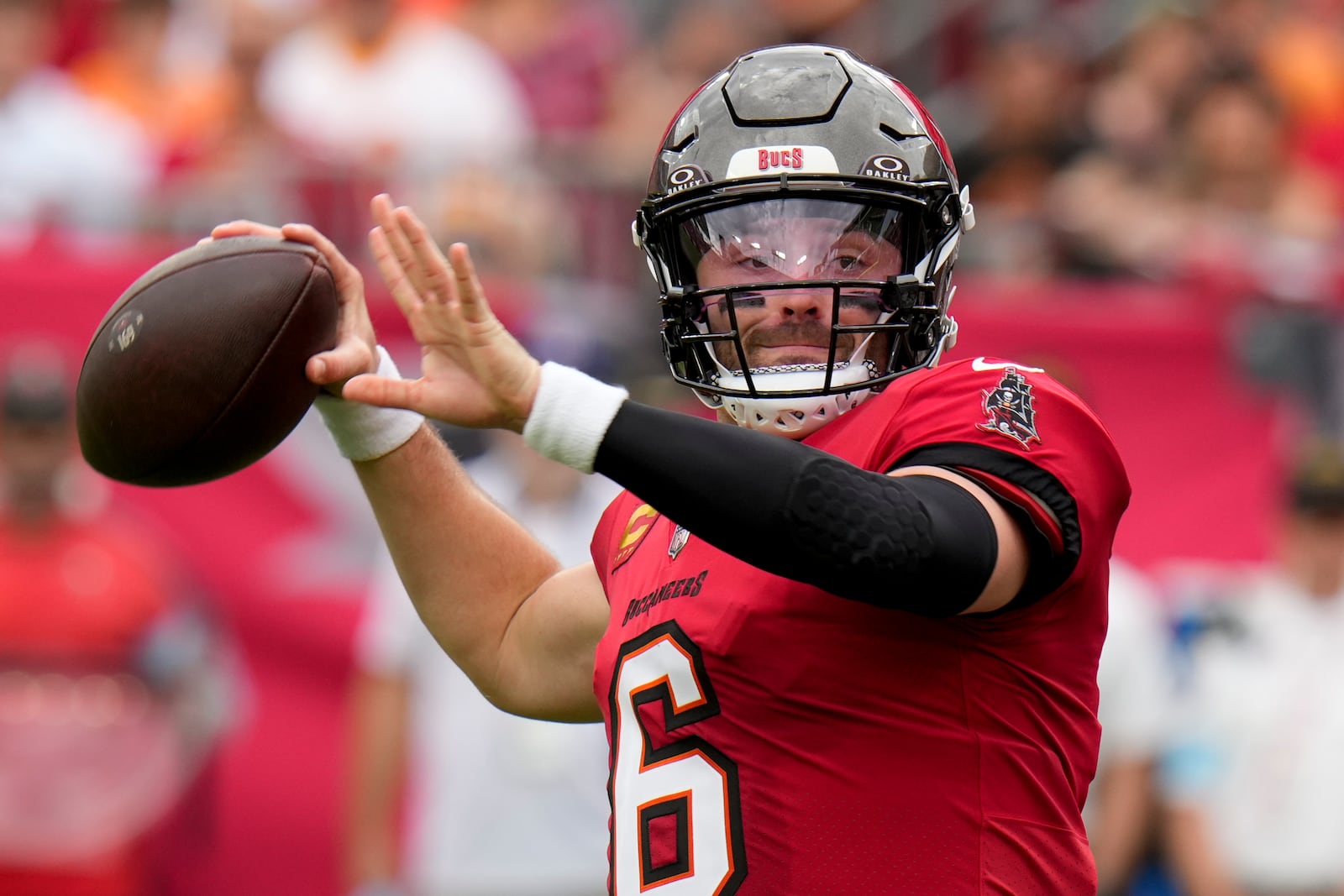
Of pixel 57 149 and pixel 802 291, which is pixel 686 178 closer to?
pixel 802 291

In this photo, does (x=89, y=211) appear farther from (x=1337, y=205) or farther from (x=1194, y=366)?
(x=1337, y=205)

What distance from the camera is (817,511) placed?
1.91 meters

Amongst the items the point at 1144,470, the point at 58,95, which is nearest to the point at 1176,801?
the point at 1144,470

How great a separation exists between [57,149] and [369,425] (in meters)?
4.58

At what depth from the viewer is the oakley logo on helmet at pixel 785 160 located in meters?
2.26

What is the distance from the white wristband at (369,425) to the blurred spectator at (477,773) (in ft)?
7.47

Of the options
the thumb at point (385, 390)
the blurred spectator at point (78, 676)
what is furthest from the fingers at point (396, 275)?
the blurred spectator at point (78, 676)

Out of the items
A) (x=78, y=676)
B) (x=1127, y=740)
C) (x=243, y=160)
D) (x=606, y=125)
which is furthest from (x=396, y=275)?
(x=606, y=125)

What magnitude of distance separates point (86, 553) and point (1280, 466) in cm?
356

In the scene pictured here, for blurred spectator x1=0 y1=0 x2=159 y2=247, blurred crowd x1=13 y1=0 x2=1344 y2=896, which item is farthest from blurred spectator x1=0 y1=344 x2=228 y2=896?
blurred spectator x1=0 y1=0 x2=159 y2=247

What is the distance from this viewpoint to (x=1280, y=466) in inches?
219

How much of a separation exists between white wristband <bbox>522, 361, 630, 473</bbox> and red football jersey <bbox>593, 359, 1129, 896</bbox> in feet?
0.91

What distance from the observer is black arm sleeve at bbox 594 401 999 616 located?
190 cm

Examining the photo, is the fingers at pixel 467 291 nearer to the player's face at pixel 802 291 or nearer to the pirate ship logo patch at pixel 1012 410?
the player's face at pixel 802 291
